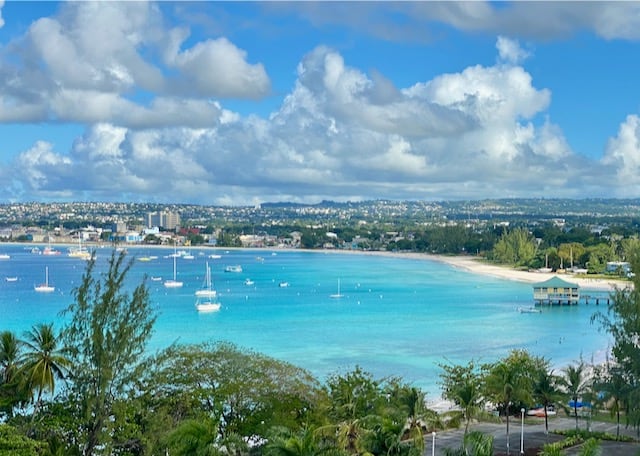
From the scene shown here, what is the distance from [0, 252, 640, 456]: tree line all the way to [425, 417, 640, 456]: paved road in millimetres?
975

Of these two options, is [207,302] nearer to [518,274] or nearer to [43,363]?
[518,274]

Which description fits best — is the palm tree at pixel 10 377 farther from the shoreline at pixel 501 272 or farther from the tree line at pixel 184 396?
the shoreline at pixel 501 272

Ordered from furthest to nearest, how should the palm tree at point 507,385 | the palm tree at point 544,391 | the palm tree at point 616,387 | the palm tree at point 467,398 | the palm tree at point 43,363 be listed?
1. the palm tree at point 544,391
2. the palm tree at point 507,385
3. the palm tree at point 616,387
4. the palm tree at point 467,398
5. the palm tree at point 43,363

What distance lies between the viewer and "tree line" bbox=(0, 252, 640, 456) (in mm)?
17016

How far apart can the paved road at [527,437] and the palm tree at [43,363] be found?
10.7 metres

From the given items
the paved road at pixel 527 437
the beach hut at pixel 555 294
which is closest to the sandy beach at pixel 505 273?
the beach hut at pixel 555 294

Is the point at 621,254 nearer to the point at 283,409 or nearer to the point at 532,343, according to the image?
the point at 532,343

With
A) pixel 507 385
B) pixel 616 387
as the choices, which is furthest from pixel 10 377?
pixel 616 387

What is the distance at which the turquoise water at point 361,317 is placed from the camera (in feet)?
183

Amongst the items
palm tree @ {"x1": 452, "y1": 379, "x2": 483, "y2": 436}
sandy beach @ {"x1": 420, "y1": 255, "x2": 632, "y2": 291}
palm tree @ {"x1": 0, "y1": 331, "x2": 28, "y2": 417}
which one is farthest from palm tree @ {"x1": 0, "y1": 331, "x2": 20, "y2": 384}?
sandy beach @ {"x1": 420, "y1": 255, "x2": 632, "y2": 291}

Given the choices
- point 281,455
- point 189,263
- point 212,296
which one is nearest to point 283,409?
point 281,455

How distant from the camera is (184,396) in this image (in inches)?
875

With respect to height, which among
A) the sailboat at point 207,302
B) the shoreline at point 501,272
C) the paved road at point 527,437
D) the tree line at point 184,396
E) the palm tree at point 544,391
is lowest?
the sailboat at point 207,302

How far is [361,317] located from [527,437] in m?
51.4
